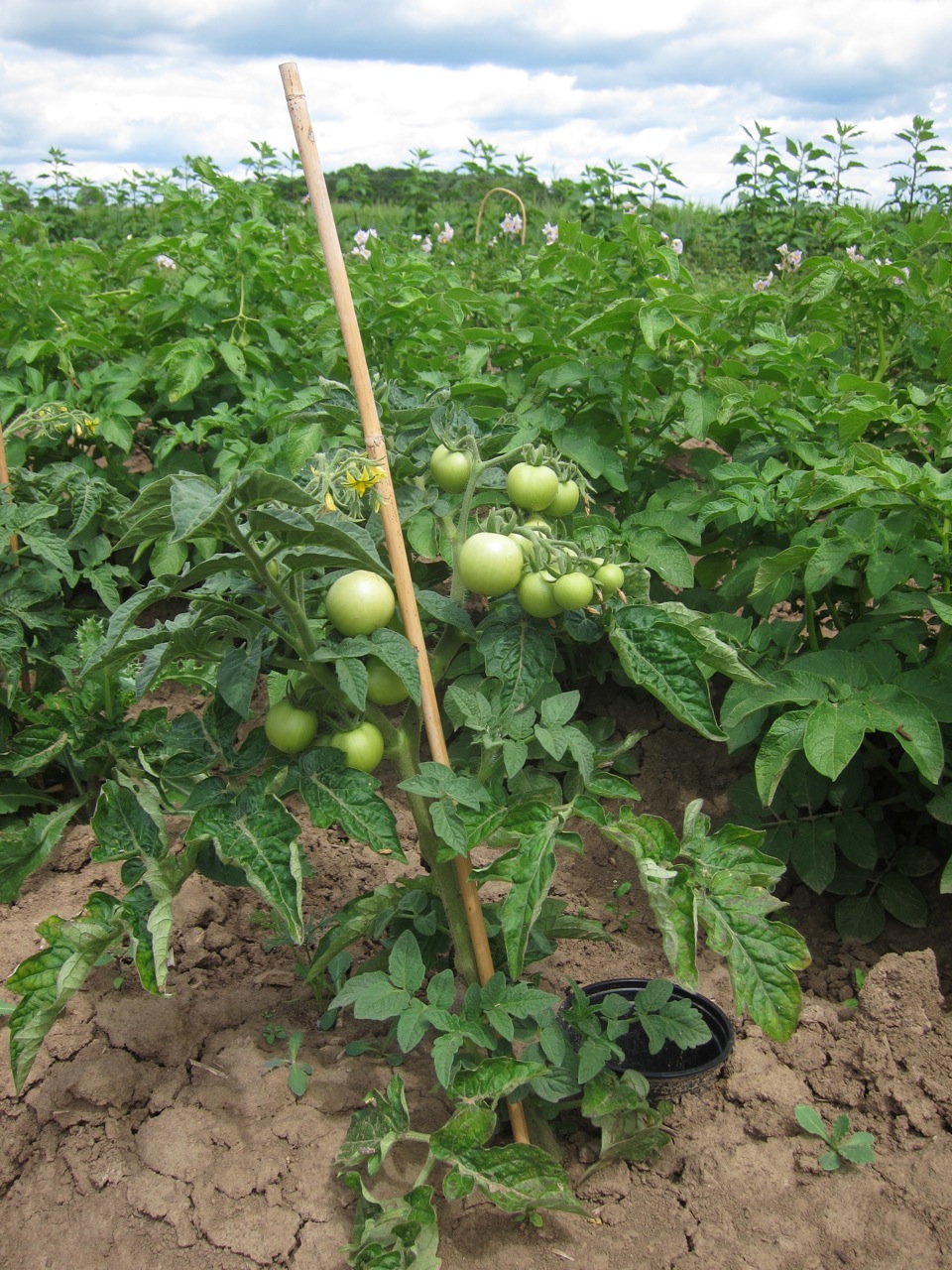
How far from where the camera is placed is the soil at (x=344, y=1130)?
5.39ft

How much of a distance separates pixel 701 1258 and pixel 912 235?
7.98 ft

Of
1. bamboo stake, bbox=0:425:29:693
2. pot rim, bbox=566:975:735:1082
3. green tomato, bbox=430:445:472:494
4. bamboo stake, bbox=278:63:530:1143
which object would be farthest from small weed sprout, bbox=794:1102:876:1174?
bamboo stake, bbox=0:425:29:693

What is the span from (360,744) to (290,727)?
0.36 feet

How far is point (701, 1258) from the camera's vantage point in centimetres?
163

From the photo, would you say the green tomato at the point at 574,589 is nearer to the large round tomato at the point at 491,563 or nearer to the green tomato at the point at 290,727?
the large round tomato at the point at 491,563

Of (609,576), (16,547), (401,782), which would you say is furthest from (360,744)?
(16,547)

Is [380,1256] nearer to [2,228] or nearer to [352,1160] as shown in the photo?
[352,1160]

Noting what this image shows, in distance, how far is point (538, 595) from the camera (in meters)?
1.55

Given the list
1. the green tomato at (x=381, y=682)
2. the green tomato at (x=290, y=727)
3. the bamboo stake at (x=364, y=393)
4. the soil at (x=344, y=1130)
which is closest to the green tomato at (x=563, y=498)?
the bamboo stake at (x=364, y=393)

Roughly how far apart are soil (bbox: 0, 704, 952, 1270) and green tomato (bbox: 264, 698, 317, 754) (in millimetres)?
734

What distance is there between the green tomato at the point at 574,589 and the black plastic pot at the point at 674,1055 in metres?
0.81

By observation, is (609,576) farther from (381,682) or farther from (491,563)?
(381,682)

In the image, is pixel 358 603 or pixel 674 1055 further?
pixel 674 1055

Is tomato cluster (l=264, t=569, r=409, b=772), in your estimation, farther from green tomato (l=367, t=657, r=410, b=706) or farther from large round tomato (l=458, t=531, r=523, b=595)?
large round tomato (l=458, t=531, r=523, b=595)
